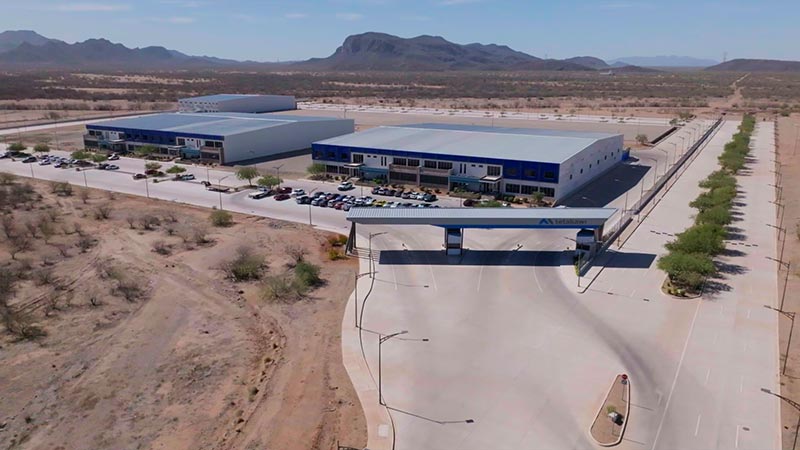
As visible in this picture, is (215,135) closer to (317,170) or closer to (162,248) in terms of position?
(317,170)

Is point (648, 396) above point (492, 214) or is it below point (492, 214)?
below

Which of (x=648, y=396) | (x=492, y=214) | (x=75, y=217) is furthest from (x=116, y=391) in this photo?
(x=75, y=217)

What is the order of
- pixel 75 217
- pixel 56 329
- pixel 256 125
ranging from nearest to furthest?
pixel 56 329 < pixel 75 217 < pixel 256 125

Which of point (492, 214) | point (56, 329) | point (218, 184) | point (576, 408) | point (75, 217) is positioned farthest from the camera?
point (218, 184)

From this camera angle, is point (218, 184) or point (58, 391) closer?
point (58, 391)

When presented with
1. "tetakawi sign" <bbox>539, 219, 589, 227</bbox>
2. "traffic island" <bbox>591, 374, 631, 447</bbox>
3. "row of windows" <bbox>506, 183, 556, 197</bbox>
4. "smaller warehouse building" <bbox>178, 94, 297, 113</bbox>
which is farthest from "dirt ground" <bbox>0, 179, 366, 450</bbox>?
"smaller warehouse building" <bbox>178, 94, 297, 113</bbox>

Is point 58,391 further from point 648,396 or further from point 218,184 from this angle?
point 218,184

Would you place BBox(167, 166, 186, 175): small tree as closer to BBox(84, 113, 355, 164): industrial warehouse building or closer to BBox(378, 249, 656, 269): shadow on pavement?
BBox(84, 113, 355, 164): industrial warehouse building

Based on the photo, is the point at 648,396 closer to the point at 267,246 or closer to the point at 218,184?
the point at 267,246
